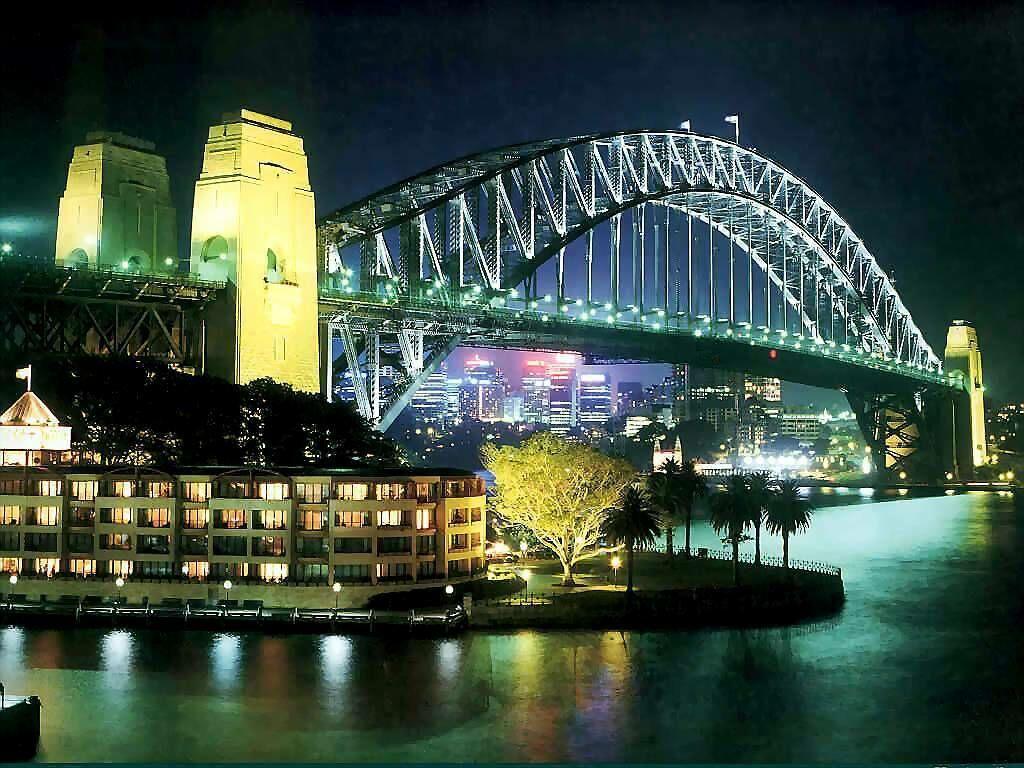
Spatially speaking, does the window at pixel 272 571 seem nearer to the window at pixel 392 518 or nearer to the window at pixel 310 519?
the window at pixel 310 519

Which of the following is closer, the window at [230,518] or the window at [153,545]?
the window at [230,518]

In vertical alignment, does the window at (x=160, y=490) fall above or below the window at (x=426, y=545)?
above

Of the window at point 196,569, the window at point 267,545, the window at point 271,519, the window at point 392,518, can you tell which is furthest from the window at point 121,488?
the window at point 392,518

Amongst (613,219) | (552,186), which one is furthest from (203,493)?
(613,219)

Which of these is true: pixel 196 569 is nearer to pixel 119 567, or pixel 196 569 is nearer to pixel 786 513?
pixel 119 567

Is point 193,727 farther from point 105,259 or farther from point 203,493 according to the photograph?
point 105,259

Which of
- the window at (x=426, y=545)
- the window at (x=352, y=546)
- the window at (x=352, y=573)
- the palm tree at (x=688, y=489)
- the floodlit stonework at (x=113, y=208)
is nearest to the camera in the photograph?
the window at (x=352, y=573)

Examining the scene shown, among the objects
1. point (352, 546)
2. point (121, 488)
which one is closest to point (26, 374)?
point (121, 488)
